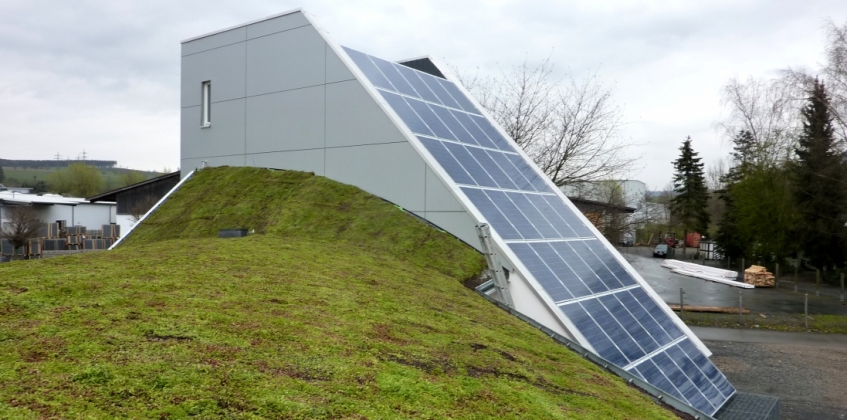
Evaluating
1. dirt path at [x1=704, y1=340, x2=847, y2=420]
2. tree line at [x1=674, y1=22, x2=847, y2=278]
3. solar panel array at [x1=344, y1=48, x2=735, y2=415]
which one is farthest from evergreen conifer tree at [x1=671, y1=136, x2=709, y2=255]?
solar panel array at [x1=344, y1=48, x2=735, y2=415]

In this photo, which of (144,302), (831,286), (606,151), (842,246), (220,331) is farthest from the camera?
(842,246)

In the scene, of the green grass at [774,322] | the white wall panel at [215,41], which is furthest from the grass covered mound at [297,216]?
the green grass at [774,322]

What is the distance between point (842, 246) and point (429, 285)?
124ft

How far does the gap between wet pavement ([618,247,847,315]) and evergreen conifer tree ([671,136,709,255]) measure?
31.8 m

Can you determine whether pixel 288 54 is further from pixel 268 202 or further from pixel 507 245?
pixel 507 245

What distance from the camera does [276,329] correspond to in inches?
227

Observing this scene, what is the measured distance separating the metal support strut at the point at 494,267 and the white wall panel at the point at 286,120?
18.5 feet

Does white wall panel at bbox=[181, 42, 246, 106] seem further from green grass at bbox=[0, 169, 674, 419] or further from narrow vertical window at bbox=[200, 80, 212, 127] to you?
green grass at bbox=[0, 169, 674, 419]

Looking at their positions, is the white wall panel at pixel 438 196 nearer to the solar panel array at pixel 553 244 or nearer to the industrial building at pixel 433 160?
the industrial building at pixel 433 160

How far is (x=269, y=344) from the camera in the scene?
5363 millimetres

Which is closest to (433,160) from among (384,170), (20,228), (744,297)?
(384,170)

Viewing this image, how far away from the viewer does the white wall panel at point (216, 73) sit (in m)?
16.9

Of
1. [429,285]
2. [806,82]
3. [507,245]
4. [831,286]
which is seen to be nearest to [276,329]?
[429,285]

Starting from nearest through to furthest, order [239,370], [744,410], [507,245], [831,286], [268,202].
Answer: [239,370] < [744,410] < [507,245] < [268,202] < [831,286]
